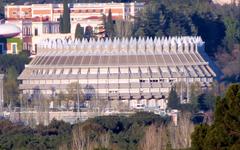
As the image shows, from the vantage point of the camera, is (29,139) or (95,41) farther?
(95,41)

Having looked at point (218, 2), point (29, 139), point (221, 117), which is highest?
point (221, 117)

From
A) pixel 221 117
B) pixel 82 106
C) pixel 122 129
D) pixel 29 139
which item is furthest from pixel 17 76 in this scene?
pixel 221 117

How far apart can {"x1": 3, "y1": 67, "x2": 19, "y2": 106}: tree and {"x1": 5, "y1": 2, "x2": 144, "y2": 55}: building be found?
12547 millimetres

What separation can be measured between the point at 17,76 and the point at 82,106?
8964mm

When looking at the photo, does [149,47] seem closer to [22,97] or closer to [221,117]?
[22,97]

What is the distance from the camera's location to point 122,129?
63.2 m

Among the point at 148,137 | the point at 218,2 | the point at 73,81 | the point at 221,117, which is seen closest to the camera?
the point at 221,117

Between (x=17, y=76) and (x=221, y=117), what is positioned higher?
(x=221, y=117)

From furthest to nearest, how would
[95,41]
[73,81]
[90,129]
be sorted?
[95,41] < [73,81] < [90,129]

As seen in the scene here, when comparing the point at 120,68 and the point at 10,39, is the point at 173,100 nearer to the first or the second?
the point at 120,68

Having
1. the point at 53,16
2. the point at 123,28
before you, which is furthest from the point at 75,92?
the point at 53,16

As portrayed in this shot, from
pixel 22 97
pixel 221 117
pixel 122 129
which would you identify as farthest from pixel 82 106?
pixel 221 117

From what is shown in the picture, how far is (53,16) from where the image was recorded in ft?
355

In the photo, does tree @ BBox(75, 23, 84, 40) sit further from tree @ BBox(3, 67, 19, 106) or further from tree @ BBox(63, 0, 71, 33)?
tree @ BBox(3, 67, 19, 106)
